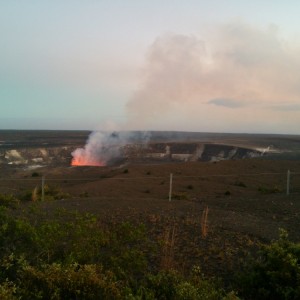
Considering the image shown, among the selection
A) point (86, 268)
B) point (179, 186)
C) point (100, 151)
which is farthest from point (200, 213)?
point (100, 151)

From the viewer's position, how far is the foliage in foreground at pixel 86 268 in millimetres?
5320

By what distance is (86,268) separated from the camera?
550 centimetres

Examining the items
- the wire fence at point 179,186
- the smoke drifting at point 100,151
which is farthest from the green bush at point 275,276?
the smoke drifting at point 100,151

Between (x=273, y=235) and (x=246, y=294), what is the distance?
3588 millimetres

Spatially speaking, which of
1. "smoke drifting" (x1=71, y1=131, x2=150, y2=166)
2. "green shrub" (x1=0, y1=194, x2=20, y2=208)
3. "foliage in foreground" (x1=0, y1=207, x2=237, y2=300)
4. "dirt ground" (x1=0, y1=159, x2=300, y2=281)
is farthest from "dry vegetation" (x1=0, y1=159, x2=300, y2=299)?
"smoke drifting" (x1=71, y1=131, x2=150, y2=166)

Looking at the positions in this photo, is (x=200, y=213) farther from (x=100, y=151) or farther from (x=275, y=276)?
(x=100, y=151)

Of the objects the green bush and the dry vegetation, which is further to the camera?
the dry vegetation

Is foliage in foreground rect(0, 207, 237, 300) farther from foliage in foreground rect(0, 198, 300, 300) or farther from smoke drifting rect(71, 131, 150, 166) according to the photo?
smoke drifting rect(71, 131, 150, 166)

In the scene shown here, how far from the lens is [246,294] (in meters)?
5.95

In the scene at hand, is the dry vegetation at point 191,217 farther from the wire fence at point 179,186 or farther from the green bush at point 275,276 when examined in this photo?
the green bush at point 275,276

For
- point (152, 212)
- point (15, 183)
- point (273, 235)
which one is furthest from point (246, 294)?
point (15, 183)

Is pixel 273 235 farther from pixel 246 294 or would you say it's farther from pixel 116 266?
pixel 116 266

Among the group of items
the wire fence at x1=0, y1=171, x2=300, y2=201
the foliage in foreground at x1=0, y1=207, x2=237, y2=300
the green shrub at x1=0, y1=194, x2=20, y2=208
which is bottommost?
the wire fence at x1=0, y1=171, x2=300, y2=201

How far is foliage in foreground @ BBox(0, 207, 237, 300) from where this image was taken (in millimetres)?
5320
